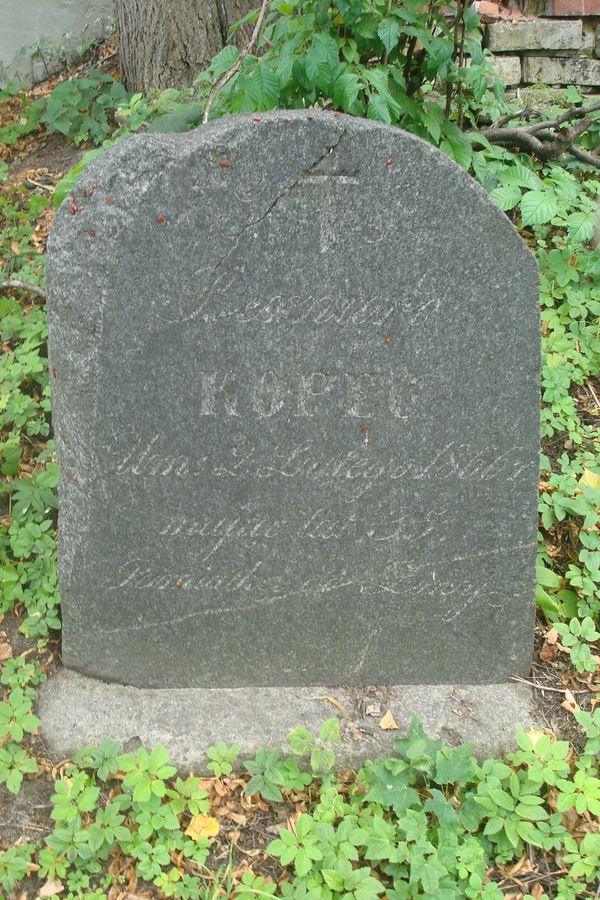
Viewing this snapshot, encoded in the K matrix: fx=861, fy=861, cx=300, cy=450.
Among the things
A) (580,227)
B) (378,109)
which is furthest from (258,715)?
(580,227)

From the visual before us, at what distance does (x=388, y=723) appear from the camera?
2561mm

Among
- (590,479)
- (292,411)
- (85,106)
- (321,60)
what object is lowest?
(590,479)

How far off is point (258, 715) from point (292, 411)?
93cm

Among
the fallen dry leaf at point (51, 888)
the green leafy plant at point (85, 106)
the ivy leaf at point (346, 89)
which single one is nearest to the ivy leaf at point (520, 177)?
the ivy leaf at point (346, 89)

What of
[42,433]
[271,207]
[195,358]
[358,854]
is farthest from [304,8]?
[358,854]

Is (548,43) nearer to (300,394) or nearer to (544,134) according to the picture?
(544,134)

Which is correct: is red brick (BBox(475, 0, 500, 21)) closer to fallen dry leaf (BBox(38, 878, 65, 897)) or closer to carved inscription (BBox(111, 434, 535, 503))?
carved inscription (BBox(111, 434, 535, 503))

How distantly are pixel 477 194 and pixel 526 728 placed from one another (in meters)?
1.54

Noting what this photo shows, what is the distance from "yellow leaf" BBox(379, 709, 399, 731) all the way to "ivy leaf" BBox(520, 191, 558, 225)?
1.83 metres

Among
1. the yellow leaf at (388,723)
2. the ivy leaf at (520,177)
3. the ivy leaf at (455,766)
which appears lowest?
the yellow leaf at (388,723)

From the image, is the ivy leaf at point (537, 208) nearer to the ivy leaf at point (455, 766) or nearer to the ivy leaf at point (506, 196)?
the ivy leaf at point (506, 196)

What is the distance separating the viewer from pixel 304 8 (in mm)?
2979

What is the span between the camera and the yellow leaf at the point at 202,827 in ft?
7.63

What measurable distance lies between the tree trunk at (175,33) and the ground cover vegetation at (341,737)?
69 centimetres
